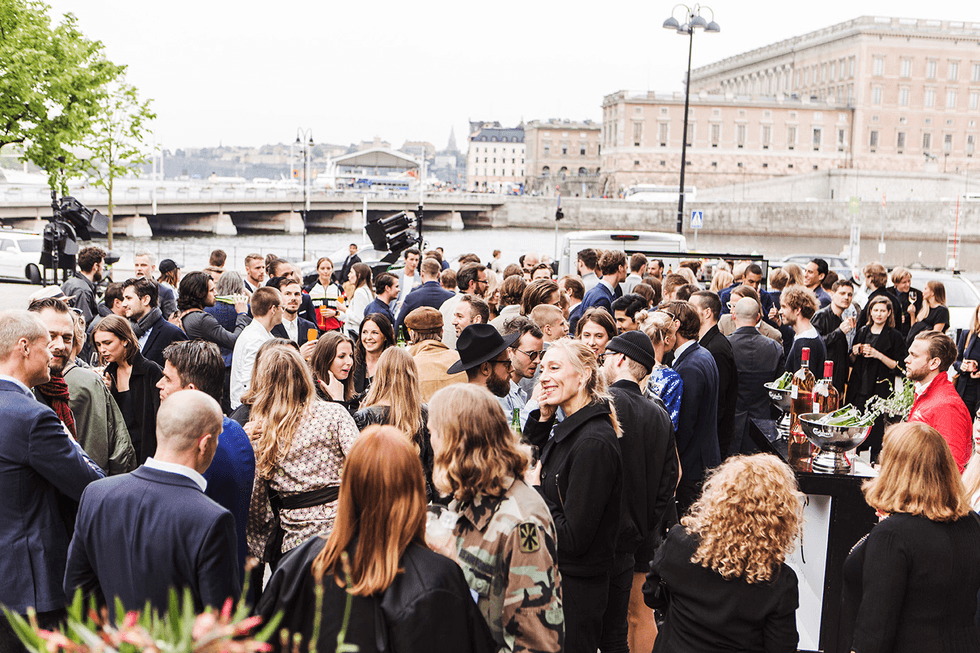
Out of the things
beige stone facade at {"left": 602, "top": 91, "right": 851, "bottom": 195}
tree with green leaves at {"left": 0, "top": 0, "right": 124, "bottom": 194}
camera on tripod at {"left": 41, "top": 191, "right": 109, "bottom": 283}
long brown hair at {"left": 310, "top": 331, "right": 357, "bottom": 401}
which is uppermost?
beige stone facade at {"left": 602, "top": 91, "right": 851, "bottom": 195}

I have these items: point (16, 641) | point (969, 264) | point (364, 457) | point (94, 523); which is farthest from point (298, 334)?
point (969, 264)

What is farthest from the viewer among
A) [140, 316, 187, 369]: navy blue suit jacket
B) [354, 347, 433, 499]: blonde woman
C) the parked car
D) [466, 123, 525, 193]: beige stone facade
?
[466, 123, 525, 193]: beige stone facade

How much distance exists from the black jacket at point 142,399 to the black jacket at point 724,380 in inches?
141

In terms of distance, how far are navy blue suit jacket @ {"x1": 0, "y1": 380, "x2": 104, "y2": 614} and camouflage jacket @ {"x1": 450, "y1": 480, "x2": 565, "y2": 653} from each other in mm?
1589

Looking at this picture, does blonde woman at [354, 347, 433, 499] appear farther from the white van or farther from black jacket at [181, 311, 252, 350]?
the white van

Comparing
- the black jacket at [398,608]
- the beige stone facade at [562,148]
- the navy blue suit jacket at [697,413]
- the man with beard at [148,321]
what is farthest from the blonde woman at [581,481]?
the beige stone facade at [562,148]

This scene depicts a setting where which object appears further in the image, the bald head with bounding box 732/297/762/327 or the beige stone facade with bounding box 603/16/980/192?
the beige stone facade with bounding box 603/16/980/192

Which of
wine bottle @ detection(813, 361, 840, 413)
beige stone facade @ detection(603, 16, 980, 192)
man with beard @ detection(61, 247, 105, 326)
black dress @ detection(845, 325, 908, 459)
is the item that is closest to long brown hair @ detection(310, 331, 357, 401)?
wine bottle @ detection(813, 361, 840, 413)

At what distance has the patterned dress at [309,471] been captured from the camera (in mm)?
3539

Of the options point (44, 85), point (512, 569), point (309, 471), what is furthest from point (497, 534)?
point (44, 85)

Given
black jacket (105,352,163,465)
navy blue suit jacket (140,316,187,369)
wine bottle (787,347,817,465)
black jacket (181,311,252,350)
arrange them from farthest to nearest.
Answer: black jacket (181,311,252,350) → navy blue suit jacket (140,316,187,369) → black jacket (105,352,163,465) → wine bottle (787,347,817,465)

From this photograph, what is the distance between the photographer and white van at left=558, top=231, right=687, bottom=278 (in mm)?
13023

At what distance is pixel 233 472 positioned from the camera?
3.36 metres

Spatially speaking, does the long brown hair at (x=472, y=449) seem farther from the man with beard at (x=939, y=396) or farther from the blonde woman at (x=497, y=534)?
the man with beard at (x=939, y=396)
